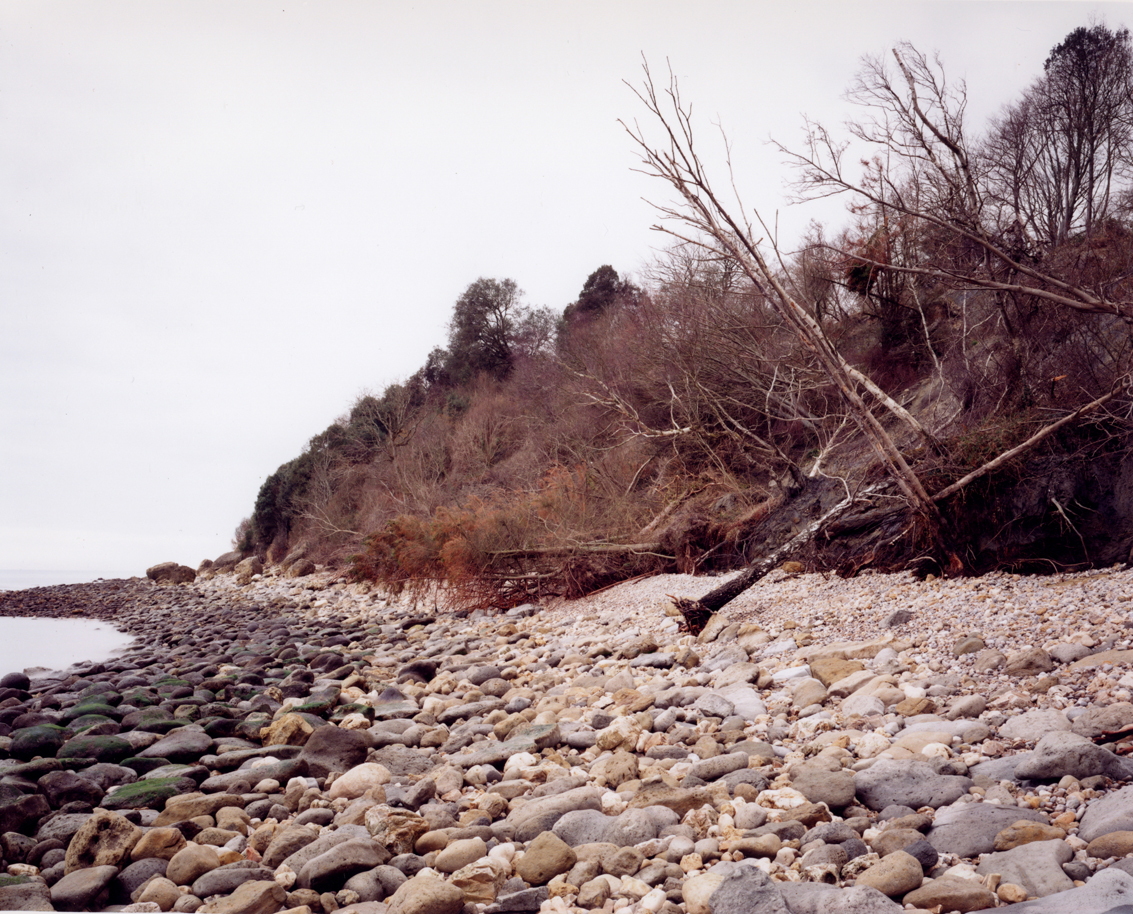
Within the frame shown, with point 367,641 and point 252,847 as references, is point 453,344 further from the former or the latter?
point 252,847

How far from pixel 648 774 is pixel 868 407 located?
15.8ft

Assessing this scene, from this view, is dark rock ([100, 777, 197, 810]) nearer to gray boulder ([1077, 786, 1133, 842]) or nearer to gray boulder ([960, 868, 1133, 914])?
gray boulder ([960, 868, 1133, 914])

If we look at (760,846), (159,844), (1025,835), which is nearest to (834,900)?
(760,846)

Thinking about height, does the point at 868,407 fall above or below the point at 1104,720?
above

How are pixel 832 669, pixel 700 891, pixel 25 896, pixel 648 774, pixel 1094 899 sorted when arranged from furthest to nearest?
pixel 832 669
pixel 648 774
pixel 25 896
pixel 700 891
pixel 1094 899

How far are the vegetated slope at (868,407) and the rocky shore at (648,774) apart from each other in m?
0.96

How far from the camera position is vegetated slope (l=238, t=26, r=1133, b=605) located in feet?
20.6

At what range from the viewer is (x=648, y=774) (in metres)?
3.59

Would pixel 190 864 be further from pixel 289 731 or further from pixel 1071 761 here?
pixel 1071 761

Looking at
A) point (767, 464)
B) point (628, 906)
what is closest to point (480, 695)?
point (628, 906)

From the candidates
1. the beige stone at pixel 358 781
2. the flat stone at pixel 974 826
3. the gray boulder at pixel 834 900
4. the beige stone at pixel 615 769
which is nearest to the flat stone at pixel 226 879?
the beige stone at pixel 358 781

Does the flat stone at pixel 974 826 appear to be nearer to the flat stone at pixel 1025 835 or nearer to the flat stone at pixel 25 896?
the flat stone at pixel 1025 835

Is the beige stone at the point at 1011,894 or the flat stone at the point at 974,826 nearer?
the beige stone at the point at 1011,894

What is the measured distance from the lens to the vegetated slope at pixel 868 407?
20.6 ft
